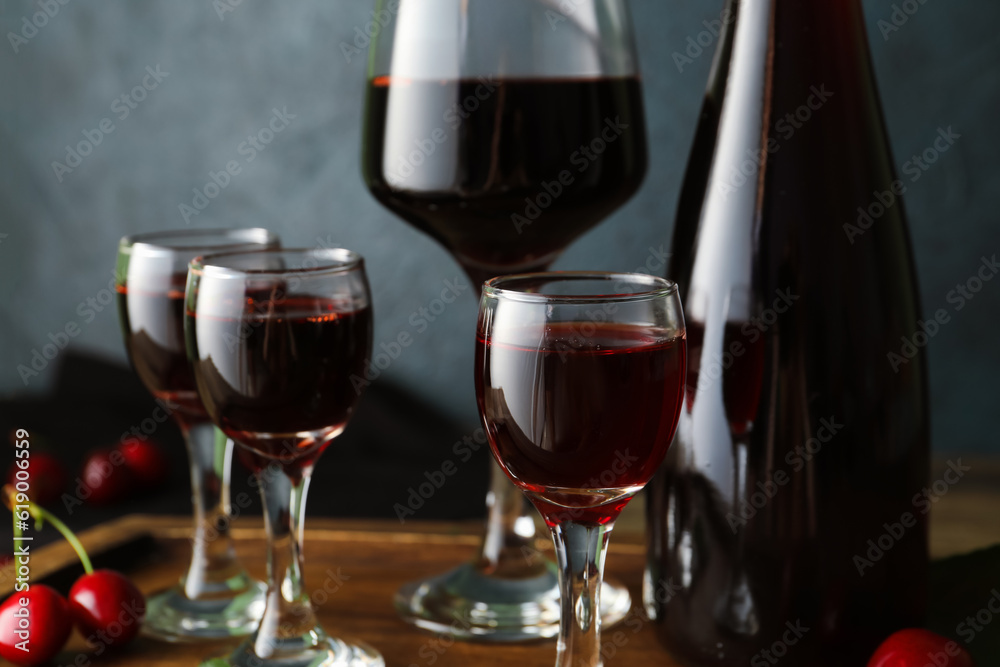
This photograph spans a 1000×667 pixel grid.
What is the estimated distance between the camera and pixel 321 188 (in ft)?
5.36

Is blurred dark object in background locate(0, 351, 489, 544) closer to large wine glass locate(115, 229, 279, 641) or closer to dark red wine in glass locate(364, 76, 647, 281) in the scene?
large wine glass locate(115, 229, 279, 641)

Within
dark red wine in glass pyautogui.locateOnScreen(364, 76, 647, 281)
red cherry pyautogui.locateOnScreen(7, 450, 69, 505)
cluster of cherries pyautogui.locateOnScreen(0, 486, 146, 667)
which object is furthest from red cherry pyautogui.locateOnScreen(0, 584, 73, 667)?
red cherry pyautogui.locateOnScreen(7, 450, 69, 505)

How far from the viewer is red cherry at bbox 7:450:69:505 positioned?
1194 millimetres

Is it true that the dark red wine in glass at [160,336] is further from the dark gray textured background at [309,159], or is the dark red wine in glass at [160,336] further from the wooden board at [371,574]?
the dark gray textured background at [309,159]

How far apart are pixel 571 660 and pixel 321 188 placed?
4.09 feet

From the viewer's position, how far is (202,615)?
0.66 m

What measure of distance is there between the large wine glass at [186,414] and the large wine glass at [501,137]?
0.36 ft

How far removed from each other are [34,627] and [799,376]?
1.43ft

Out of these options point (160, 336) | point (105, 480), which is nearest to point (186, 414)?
point (160, 336)

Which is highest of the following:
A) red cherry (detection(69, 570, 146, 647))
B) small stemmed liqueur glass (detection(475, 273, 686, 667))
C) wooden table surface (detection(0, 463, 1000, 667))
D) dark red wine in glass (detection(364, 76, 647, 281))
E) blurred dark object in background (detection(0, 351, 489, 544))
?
dark red wine in glass (detection(364, 76, 647, 281))

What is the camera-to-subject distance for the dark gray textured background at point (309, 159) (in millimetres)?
1384

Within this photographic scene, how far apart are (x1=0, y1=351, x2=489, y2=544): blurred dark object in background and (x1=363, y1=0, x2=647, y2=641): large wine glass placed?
52 centimetres

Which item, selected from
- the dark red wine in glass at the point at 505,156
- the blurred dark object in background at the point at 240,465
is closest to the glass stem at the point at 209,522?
the dark red wine in glass at the point at 505,156

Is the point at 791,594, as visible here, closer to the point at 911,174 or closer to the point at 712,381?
the point at 712,381
